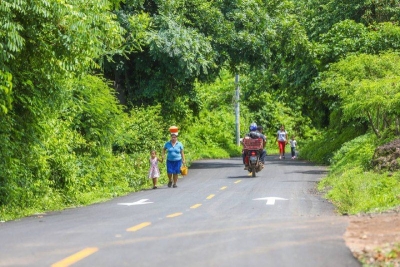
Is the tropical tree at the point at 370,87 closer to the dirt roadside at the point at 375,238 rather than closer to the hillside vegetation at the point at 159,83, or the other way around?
the hillside vegetation at the point at 159,83

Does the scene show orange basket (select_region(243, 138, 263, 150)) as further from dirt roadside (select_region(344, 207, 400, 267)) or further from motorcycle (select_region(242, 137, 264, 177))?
dirt roadside (select_region(344, 207, 400, 267))

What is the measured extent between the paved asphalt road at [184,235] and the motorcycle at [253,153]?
A: 32.8 ft

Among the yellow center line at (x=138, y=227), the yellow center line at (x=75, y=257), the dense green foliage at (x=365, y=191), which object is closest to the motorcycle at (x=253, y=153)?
the dense green foliage at (x=365, y=191)

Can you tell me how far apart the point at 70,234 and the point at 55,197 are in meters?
8.03

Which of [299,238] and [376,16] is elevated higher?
[376,16]

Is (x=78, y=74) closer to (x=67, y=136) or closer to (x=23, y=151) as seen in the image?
(x=23, y=151)

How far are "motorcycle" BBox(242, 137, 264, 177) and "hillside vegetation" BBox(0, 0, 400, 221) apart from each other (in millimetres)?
2716

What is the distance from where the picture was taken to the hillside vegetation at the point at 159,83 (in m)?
17.0

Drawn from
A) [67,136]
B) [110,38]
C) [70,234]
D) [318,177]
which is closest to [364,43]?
[318,177]

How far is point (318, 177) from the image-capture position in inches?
1190

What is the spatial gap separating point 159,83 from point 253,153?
704cm

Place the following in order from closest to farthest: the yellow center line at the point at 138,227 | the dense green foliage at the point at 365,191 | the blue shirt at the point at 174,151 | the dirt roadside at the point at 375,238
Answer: the dirt roadside at the point at 375,238, the yellow center line at the point at 138,227, the dense green foliage at the point at 365,191, the blue shirt at the point at 174,151

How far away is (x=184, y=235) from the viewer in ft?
37.1

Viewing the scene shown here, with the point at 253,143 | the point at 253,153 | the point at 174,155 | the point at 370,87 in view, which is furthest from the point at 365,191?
the point at 253,143
